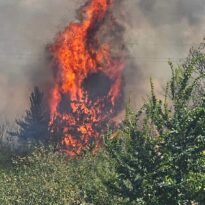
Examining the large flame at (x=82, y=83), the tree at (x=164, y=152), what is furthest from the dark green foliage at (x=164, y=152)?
the large flame at (x=82, y=83)

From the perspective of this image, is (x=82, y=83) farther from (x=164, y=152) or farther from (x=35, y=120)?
(x=164, y=152)

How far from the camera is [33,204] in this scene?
37.6m

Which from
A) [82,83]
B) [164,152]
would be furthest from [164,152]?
[82,83]

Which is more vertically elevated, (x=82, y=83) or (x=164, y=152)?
(x=82, y=83)

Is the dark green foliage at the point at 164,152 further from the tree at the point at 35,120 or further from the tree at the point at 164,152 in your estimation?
the tree at the point at 35,120

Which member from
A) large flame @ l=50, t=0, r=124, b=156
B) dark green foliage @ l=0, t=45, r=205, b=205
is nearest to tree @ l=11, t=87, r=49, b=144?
large flame @ l=50, t=0, r=124, b=156

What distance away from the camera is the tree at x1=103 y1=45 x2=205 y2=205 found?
80.3ft

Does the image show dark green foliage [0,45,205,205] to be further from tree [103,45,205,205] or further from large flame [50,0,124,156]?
large flame [50,0,124,156]

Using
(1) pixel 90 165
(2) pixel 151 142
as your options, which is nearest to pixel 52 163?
(1) pixel 90 165

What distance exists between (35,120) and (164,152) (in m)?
86.3

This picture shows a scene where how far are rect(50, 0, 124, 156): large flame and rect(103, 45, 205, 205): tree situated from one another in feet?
211

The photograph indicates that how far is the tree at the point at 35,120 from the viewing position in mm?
107438

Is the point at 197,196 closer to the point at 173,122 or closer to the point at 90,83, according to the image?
the point at 173,122

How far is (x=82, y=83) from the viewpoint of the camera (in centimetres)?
10062
